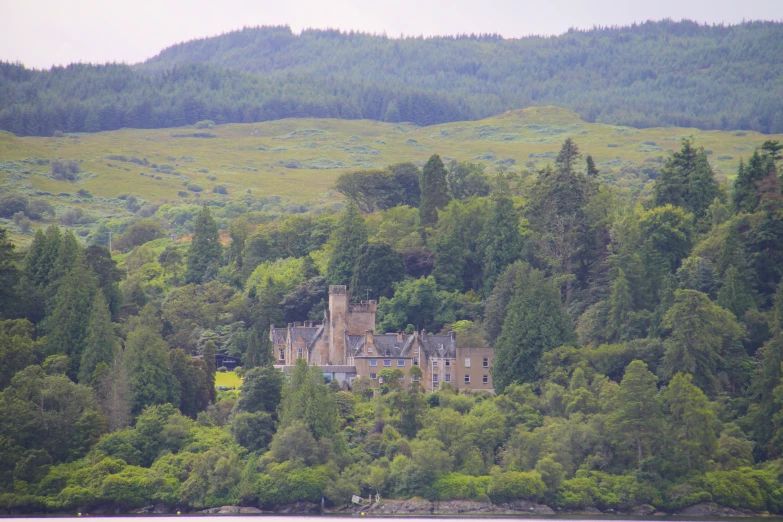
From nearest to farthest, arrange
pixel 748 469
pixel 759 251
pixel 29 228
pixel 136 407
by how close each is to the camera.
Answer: pixel 748 469, pixel 136 407, pixel 759 251, pixel 29 228

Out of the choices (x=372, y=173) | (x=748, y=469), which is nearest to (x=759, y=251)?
(x=748, y=469)

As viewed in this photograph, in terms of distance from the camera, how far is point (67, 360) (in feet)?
346

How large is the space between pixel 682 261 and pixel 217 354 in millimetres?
43150

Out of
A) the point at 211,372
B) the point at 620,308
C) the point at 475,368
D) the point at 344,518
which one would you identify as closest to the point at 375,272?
the point at 475,368

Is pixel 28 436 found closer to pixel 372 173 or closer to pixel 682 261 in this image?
pixel 682 261

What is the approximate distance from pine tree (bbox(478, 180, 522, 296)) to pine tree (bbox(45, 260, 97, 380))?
35629 mm

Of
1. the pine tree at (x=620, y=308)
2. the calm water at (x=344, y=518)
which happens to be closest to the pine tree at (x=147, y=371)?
the calm water at (x=344, y=518)

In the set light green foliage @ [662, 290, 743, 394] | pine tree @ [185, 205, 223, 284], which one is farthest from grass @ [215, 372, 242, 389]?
light green foliage @ [662, 290, 743, 394]

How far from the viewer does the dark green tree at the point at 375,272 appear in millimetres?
122000

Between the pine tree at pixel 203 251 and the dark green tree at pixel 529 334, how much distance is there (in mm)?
48351

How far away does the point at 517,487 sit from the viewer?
91.6 m

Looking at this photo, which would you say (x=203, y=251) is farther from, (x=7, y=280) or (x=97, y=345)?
(x=97, y=345)

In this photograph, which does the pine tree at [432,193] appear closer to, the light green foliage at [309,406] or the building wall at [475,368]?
the building wall at [475,368]

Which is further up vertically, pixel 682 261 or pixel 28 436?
pixel 682 261
